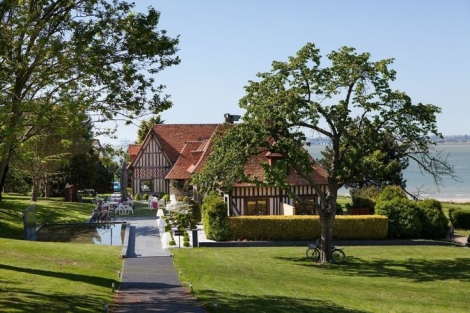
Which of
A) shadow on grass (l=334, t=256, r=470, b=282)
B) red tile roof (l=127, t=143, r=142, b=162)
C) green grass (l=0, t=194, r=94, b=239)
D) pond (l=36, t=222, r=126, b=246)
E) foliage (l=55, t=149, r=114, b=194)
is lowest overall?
shadow on grass (l=334, t=256, r=470, b=282)

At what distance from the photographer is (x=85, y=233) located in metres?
31.8

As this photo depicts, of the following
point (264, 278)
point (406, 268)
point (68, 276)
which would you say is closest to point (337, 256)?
point (406, 268)

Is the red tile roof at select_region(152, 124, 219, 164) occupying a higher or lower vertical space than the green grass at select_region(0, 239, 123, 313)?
higher

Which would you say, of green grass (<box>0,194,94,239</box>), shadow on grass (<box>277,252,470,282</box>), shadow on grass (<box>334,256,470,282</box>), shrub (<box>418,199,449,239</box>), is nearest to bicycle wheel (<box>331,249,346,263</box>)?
shadow on grass (<box>277,252,470,282</box>)

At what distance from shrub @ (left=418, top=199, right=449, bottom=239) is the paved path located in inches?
539

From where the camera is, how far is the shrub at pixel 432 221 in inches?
1248

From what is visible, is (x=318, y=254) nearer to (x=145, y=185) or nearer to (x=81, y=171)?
(x=145, y=185)

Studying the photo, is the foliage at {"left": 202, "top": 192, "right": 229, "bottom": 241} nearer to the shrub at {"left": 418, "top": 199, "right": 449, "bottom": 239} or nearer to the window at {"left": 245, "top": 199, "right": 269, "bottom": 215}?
the window at {"left": 245, "top": 199, "right": 269, "bottom": 215}

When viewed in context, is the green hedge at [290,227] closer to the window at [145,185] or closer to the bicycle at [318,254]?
the bicycle at [318,254]

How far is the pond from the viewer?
29050mm

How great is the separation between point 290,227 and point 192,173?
14.9 m

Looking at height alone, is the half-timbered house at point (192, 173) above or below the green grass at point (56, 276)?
above

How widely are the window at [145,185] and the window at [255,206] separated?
27603 mm

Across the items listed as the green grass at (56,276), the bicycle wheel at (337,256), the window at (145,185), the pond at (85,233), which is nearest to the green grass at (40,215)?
the green grass at (56,276)
